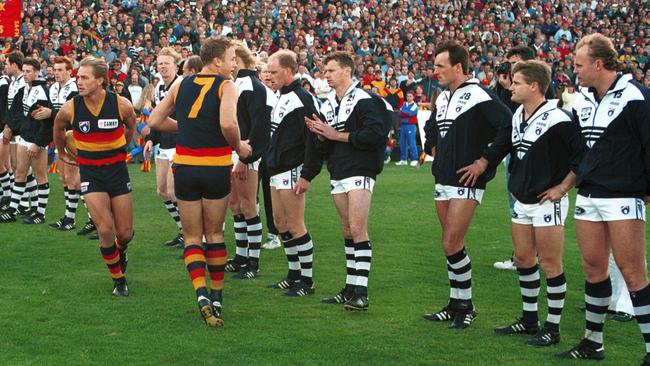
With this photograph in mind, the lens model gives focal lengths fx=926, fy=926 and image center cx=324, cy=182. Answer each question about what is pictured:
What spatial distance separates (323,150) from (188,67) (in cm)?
243

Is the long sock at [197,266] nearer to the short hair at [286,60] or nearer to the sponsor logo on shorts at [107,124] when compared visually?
the sponsor logo on shorts at [107,124]

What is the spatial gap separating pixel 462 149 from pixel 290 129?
2051mm

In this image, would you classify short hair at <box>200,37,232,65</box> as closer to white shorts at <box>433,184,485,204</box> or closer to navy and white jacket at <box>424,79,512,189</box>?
navy and white jacket at <box>424,79,512,189</box>

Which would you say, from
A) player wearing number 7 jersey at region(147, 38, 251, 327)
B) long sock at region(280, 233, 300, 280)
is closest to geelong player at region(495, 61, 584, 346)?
player wearing number 7 jersey at region(147, 38, 251, 327)

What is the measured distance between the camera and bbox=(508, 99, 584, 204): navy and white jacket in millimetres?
6953

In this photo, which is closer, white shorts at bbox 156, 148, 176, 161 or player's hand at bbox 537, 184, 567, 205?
player's hand at bbox 537, 184, 567, 205

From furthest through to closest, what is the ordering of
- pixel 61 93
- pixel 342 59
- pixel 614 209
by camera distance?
pixel 61 93 → pixel 342 59 → pixel 614 209

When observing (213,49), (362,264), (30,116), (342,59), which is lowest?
(362,264)

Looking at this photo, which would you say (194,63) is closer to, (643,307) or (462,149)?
(462,149)

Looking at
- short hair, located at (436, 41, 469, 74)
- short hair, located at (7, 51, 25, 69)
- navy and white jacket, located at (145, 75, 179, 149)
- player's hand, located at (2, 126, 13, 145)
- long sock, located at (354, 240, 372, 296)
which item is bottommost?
long sock, located at (354, 240, 372, 296)

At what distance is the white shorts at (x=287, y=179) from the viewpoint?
8938 mm

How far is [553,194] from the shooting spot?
6.90 metres

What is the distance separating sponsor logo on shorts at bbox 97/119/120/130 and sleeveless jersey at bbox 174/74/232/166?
62.9 inches

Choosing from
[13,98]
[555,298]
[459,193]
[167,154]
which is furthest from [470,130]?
[13,98]
